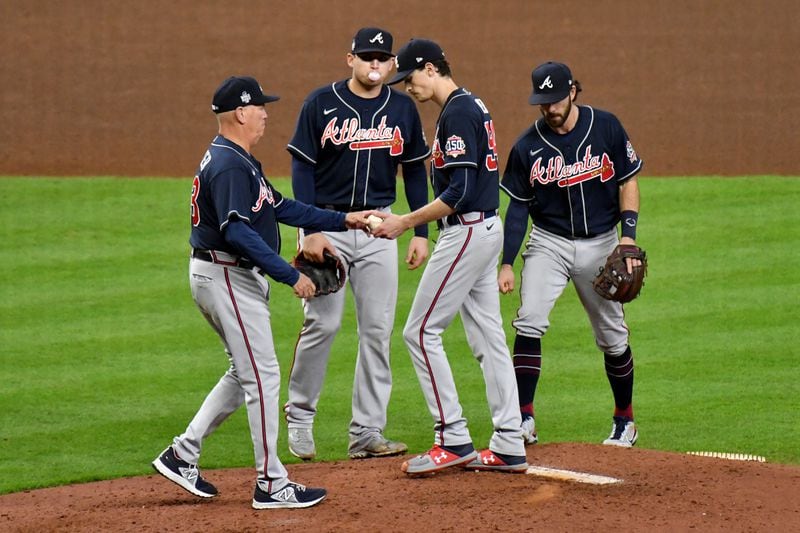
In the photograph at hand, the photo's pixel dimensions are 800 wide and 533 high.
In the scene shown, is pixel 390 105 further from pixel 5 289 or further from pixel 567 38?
pixel 567 38

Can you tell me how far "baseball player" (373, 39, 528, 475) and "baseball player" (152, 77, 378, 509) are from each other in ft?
2.16

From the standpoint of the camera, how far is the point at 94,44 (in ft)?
50.7

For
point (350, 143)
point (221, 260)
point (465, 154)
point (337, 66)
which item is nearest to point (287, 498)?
point (221, 260)

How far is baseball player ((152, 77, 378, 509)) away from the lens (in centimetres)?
491

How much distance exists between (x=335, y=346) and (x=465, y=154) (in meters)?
3.81

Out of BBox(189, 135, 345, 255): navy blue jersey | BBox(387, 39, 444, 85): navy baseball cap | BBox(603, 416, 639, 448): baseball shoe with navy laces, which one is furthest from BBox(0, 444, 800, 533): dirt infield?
BBox(387, 39, 444, 85): navy baseball cap

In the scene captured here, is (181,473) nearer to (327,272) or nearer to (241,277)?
(241,277)

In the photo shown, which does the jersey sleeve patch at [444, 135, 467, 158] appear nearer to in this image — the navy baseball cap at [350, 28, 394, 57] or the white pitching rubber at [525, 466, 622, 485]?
the navy baseball cap at [350, 28, 394, 57]

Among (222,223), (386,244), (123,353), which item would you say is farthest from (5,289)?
(222,223)

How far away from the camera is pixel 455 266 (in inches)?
216

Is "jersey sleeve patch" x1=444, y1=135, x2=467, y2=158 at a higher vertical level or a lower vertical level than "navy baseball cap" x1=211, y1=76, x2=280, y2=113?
lower

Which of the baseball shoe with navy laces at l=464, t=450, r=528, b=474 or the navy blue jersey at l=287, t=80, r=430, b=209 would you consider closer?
Answer: the baseball shoe with navy laces at l=464, t=450, r=528, b=474

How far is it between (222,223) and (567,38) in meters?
11.2

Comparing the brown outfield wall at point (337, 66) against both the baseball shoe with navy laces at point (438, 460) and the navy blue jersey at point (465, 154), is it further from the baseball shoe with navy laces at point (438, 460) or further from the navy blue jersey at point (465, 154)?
the baseball shoe with navy laces at point (438, 460)
